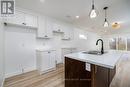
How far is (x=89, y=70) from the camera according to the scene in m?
1.37

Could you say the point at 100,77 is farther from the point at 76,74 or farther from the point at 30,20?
the point at 30,20

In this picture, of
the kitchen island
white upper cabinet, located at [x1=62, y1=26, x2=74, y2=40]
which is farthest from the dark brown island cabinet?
white upper cabinet, located at [x1=62, y1=26, x2=74, y2=40]

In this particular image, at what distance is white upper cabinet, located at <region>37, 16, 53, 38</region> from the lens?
3.69m

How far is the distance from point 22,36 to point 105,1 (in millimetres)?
3374

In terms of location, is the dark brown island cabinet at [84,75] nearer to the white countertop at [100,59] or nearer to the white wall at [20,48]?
the white countertop at [100,59]

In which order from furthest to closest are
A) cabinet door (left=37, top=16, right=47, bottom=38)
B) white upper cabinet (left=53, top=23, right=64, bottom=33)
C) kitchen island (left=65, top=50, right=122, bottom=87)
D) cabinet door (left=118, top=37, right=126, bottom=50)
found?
1. cabinet door (left=118, top=37, right=126, bottom=50)
2. white upper cabinet (left=53, top=23, right=64, bottom=33)
3. cabinet door (left=37, top=16, right=47, bottom=38)
4. kitchen island (left=65, top=50, right=122, bottom=87)

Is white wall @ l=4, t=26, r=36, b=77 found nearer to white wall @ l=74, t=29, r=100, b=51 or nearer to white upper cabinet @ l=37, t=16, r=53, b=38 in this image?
white upper cabinet @ l=37, t=16, r=53, b=38

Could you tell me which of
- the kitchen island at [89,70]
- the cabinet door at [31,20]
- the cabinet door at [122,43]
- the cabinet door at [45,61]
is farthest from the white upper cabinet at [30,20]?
the cabinet door at [122,43]

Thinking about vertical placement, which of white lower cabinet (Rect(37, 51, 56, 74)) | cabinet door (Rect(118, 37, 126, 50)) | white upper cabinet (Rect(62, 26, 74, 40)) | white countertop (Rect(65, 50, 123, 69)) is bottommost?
white lower cabinet (Rect(37, 51, 56, 74))

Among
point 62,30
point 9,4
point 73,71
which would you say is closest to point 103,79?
point 73,71

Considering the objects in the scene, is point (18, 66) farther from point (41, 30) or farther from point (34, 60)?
point (41, 30)

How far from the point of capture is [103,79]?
4.81 feet

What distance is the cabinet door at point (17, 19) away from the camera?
9.25 feet

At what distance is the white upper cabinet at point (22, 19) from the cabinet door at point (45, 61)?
1.22 meters
